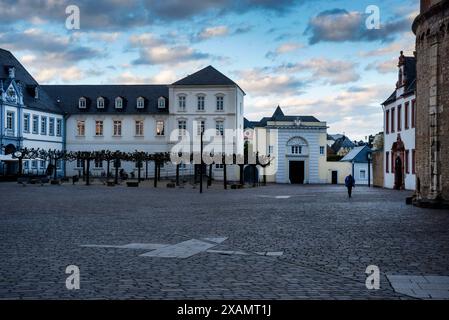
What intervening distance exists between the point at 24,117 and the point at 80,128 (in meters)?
11.7

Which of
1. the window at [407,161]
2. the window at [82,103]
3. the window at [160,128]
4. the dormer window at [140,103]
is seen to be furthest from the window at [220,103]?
the window at [407,161]

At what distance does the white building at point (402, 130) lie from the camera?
4525 centimetres

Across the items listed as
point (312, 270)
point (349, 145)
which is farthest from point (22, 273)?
point (349, 145)

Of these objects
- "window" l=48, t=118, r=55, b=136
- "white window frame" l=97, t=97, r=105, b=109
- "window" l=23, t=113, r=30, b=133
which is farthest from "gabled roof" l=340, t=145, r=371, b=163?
"window" l=23, t=113, r=30, b=133

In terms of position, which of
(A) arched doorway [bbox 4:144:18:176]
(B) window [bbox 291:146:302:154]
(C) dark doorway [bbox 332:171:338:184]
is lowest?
(C) dark doorway [bbox 332:171:338:184]

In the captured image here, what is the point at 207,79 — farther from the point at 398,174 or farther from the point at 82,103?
the point at 398,174

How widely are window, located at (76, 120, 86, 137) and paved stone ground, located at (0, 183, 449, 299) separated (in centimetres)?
5878

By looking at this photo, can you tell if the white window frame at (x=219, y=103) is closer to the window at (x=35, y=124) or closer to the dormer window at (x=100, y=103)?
the dormer window at (x=100, y=103)

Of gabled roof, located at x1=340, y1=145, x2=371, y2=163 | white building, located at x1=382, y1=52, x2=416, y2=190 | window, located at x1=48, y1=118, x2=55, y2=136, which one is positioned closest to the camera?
white building, located at x1=382, y1=52, x2=416, y2=190

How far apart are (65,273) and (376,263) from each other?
483 centimetres

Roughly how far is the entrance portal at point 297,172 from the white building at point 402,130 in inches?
956

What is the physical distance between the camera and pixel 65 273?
8688mm

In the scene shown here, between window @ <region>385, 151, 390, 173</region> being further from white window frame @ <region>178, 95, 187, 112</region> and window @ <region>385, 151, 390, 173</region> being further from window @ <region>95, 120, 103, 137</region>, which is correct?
window @ <region>95, 120, 103, 137</region>

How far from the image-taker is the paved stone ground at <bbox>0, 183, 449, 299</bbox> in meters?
7.63
